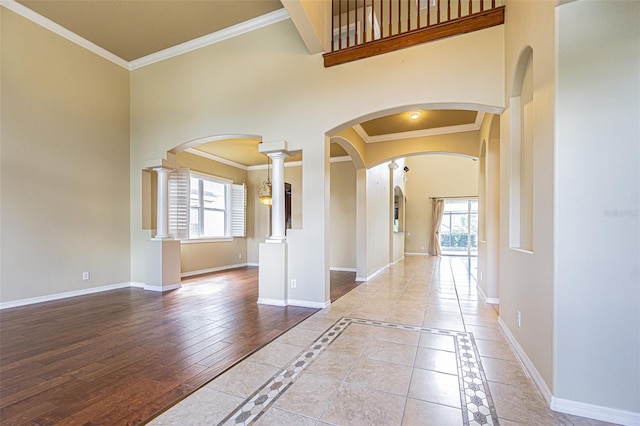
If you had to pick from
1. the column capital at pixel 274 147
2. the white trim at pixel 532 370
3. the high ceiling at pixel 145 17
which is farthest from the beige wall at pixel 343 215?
the white trim at pixel 532 370

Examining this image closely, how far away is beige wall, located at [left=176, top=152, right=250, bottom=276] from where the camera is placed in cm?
641

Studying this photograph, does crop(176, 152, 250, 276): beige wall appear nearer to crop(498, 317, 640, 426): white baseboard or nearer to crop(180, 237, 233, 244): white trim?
crop(180, 237, 233, 244): white trim

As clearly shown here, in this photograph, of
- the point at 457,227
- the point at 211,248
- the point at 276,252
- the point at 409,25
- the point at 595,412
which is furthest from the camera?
the point at 457,227

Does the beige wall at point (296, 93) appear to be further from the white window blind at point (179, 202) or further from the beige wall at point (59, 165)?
the white window blind at point (179, 202)

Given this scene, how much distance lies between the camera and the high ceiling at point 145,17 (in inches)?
152

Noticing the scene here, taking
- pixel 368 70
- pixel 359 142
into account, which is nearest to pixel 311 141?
pixel 368 70

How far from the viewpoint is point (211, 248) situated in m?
7.12

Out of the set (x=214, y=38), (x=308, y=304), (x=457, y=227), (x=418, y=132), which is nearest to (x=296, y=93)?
(x=214, y=38)

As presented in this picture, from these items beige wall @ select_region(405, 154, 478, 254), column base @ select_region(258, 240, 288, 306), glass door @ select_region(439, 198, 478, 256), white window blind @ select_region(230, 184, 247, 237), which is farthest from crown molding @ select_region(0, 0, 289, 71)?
glass door @ select_region(439, 198, 478, 256)

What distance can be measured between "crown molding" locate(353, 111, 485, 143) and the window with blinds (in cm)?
386

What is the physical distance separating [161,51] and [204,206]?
135 inches

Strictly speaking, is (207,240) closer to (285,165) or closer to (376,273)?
(285,165)

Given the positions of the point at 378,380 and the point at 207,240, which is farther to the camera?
the point at 207,240

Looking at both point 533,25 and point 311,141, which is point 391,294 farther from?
point 533,25
